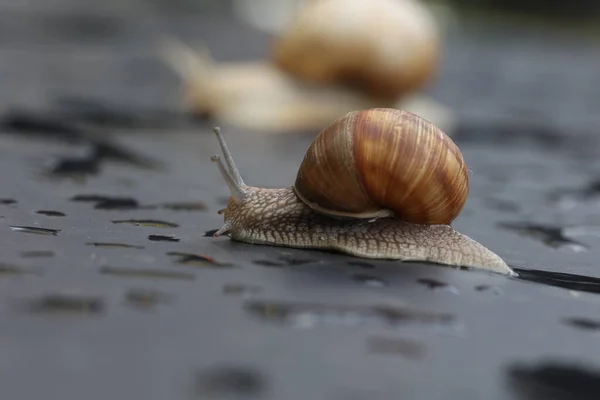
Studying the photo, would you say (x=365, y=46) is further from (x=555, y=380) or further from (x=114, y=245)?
(x=555, y=380)

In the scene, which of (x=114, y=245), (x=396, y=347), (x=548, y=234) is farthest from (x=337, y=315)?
(x=548, y=234)

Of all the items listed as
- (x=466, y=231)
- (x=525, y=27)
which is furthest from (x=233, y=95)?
(x=525, y=27)

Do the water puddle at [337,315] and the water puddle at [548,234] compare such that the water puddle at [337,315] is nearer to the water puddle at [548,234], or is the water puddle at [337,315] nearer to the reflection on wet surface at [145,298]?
the reflection on wet surface at [145,298]

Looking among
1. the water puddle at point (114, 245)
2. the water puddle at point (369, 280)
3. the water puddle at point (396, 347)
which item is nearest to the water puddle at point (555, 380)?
the water puddle at point (396, 347)

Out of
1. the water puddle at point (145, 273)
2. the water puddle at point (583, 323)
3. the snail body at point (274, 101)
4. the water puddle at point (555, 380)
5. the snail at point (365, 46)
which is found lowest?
the water puddle at point (555, 380)

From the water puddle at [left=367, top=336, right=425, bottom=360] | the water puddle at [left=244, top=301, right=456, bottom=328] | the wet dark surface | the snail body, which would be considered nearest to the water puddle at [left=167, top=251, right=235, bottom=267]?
the wet dark surface

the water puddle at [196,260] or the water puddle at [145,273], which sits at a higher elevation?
the water puddle at [196,260]
